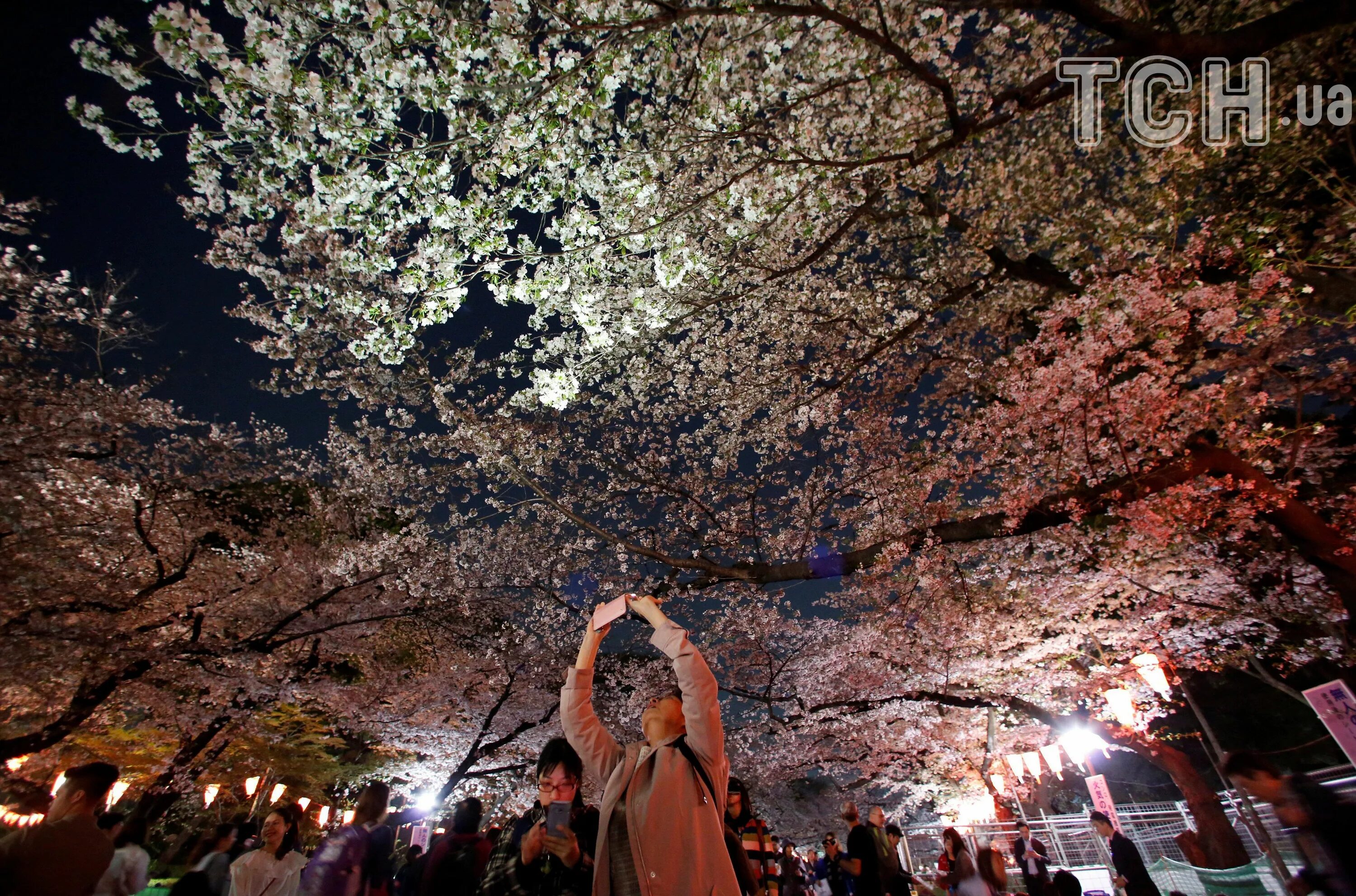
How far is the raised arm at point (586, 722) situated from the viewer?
270 centimetres

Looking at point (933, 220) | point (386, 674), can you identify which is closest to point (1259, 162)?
point (933, 220)

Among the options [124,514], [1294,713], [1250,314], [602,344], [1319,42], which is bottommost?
[1294,713]

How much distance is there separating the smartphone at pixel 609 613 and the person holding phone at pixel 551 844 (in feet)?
1.81

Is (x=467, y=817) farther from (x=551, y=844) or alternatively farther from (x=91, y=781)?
(x=91, y=781)

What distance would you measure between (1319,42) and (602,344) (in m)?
8.88

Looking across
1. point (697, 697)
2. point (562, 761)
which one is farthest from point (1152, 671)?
point (562, 761)

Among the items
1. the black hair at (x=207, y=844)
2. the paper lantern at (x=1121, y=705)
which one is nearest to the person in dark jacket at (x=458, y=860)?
the black hair at (x=207, y=844)

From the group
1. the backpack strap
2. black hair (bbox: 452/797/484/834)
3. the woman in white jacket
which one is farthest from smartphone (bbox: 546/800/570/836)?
the woman in white jacket

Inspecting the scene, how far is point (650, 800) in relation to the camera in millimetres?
2354

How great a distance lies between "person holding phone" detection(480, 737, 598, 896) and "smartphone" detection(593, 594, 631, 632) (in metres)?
0.55

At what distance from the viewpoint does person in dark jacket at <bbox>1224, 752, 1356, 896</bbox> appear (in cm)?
280

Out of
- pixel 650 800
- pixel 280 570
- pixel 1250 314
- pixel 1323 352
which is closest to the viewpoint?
pixel 650 800

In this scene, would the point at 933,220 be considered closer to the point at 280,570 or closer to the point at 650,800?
the point at 650,800

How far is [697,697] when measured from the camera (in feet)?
8.04
